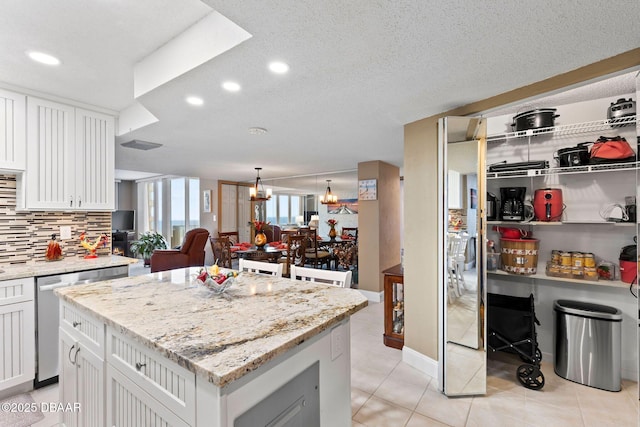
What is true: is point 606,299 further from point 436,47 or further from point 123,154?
point 123,154

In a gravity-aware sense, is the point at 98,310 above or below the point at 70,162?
below

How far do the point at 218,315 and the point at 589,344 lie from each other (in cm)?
283

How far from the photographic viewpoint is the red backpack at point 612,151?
2.18 meters

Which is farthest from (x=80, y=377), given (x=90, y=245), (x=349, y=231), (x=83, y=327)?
(x=349, y=231)

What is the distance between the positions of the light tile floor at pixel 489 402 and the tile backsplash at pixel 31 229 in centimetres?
302

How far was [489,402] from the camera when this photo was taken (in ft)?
6.80

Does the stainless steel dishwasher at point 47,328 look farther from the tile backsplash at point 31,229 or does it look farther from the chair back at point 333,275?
the chair back at point 333,275

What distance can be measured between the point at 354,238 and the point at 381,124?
3.99m

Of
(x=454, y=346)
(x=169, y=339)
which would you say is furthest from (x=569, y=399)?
(x=169, y=339)

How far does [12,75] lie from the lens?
2.21 m

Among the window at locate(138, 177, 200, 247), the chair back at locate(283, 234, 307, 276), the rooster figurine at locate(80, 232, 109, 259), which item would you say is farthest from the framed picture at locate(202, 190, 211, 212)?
the rooster figurine at locate(80, 232, 109, 259)

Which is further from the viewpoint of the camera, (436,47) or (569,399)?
(569,399)

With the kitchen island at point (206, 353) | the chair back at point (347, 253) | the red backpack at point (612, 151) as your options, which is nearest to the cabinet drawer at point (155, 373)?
the kitchen island at point (206, 353)

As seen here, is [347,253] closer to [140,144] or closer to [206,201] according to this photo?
[206,201]
